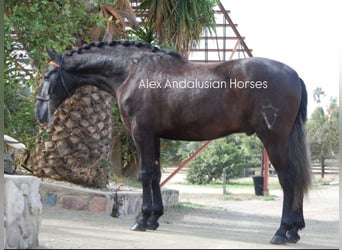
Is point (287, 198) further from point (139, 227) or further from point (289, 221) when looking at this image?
point (139, 227)

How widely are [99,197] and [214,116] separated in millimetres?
1221

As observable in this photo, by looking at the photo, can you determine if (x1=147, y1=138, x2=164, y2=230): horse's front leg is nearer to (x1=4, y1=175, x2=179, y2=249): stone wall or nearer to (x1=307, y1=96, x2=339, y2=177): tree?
(x1=4, y1=175, x2=179, y2=249): stone wall

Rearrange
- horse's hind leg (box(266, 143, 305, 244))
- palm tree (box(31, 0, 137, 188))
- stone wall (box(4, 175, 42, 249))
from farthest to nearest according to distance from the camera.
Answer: palm tree (box(31, 0, 137, 188))
horse's hind leg (box(266, 143, 305, 244))
stone wall (box(4, 175, 42, 249))

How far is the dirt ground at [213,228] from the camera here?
2771 millimetres

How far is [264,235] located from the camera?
2988 mm

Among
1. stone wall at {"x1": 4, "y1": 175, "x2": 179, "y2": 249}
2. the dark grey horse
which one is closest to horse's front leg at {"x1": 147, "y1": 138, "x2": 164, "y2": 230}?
the dark grey horse

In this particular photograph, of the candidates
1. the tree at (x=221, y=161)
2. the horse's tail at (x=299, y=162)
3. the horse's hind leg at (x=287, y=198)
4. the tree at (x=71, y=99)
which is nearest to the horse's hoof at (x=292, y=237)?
the horse's hind leg at (x=287, y=198)

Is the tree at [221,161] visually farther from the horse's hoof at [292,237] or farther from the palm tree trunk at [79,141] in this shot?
the horse's hoof at [292,237]

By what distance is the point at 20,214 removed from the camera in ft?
9.12

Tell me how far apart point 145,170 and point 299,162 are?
31.8 inches

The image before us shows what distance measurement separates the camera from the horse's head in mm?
3186

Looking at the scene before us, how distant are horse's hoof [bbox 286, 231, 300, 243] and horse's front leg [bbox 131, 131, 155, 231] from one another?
0.74m

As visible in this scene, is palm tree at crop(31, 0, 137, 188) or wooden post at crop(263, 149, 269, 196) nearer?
wooden post at crop(263, 149, 269, 196)

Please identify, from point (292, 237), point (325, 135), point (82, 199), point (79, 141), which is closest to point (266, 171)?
point (325, 135)
